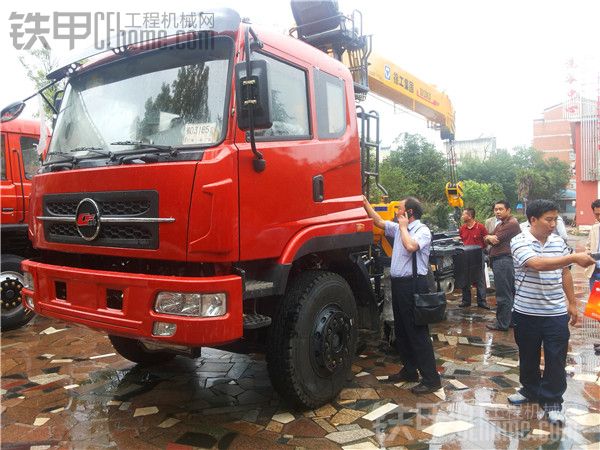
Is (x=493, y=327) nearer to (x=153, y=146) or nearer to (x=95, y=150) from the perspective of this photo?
(x=153, y=146)

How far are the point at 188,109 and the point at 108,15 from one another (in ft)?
4.09

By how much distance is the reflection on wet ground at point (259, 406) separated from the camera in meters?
3.10

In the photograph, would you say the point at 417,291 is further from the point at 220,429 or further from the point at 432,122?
the point at 432,122

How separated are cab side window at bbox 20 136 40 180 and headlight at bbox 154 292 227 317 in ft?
14.0

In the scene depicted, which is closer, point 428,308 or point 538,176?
point 428,308

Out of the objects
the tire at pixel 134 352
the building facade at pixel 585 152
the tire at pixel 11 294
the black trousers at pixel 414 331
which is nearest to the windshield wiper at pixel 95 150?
the tire at pixel 134 352

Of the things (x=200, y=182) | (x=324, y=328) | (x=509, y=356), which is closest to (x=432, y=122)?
(x=509, y=356)

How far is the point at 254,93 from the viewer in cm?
271

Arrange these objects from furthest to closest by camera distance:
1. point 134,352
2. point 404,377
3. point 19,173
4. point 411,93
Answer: point 411,93 < point 19,173 < point 134,352 < point 404,377

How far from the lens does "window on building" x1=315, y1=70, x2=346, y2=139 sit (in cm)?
363

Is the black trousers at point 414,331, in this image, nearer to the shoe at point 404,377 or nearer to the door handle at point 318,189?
the shoe at point 404,377

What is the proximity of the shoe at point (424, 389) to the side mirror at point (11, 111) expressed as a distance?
13.3 ft

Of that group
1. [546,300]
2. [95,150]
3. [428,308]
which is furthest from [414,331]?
[95,150]

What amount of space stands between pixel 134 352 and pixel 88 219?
1.85 meters
